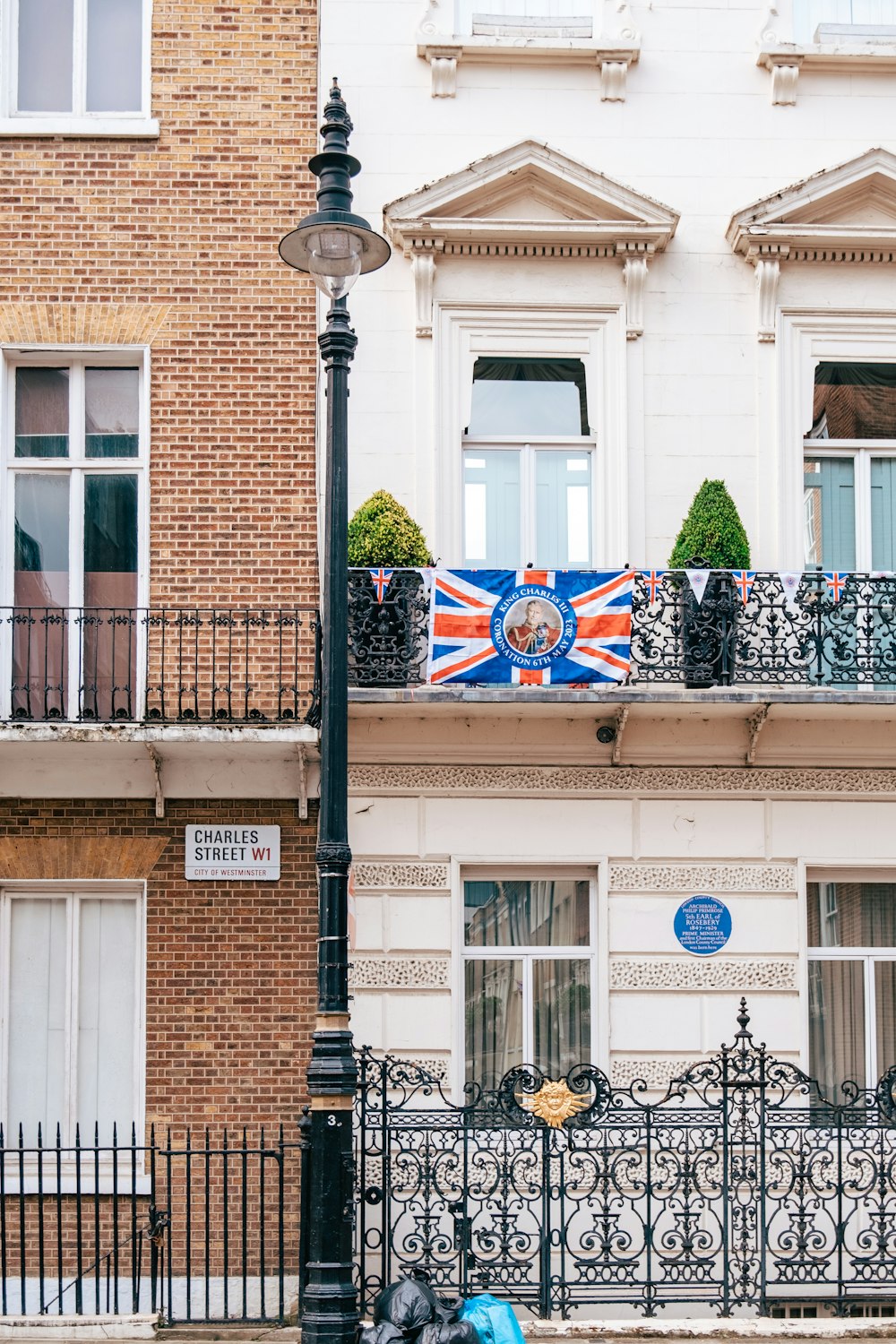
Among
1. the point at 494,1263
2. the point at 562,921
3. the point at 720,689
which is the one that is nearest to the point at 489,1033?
the point at 562,921

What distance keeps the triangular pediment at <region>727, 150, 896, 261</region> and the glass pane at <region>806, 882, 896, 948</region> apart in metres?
5.37

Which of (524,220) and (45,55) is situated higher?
(45,55)

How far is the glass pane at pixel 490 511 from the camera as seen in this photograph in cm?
1498

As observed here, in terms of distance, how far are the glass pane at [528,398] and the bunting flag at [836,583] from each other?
2489 mm

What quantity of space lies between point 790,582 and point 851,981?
→ 132 inches

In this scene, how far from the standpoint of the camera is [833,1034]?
1445cm

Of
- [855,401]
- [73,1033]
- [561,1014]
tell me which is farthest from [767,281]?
[73,1033]

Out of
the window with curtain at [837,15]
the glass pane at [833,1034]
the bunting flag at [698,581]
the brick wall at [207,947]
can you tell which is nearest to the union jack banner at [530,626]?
the bunting flag at [698,581]

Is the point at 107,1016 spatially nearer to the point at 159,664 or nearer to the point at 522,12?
the point at 159,664

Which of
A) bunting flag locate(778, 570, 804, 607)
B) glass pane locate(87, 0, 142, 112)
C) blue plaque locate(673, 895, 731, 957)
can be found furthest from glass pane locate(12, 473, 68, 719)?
bunting flag locate(778, 570, 804, 607)

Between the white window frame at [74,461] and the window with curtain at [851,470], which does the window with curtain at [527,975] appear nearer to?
the window with curtain at [851,470]

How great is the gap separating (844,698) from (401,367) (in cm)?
462

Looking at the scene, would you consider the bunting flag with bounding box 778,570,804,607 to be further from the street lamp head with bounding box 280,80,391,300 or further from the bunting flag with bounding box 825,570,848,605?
the street lamp head with bounding box 280,80,391,300

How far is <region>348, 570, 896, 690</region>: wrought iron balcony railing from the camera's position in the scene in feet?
45.5
